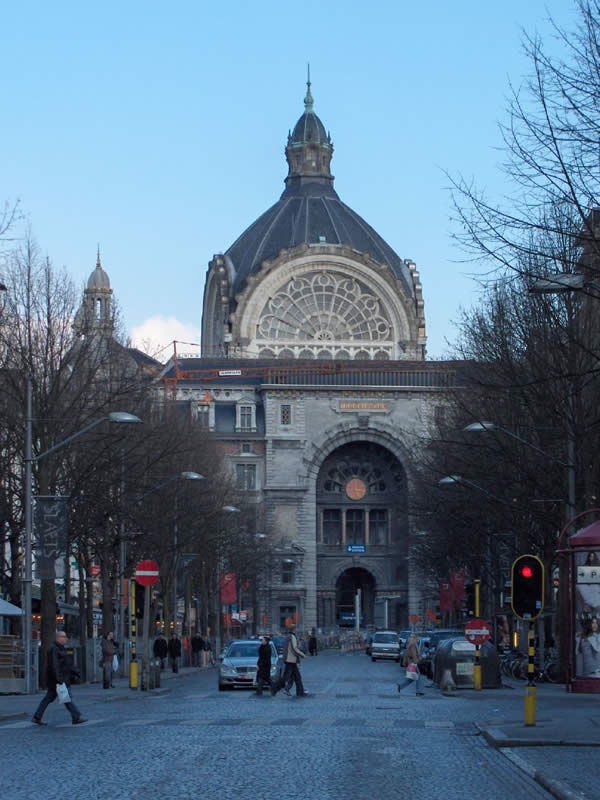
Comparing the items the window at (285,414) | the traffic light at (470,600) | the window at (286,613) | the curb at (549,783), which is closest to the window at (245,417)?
the window at (285,414)

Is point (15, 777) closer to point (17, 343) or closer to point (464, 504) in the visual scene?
point (17, 343)

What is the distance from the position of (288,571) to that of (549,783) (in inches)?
4623

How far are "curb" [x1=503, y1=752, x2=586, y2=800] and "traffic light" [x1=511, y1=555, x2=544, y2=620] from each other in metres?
7.29

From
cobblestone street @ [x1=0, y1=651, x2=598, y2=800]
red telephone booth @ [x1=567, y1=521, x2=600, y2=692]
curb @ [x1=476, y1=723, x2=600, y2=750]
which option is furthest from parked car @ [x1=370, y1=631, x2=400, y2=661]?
curb @ [x1=476, y1=723, x2=600, y2=750]

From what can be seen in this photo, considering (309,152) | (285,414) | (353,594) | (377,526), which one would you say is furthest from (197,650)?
(309,152)

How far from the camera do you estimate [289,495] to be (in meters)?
136

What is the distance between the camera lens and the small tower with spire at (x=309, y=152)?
546 feet

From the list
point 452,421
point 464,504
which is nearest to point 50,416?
point 464,504

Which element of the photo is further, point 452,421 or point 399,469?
point 399,469

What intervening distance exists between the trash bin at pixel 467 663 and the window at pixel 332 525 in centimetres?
9211

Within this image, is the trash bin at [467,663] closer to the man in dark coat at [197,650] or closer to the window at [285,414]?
the man in dark coat at [197,650]

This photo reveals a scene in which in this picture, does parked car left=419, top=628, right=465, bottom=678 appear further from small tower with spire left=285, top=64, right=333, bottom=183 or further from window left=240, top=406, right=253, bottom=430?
small tower with spire left=285, top=64, right=333, bottom=183

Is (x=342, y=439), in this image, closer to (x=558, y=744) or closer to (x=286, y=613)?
(x=286, y=613)

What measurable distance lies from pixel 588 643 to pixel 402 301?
108362 mm
